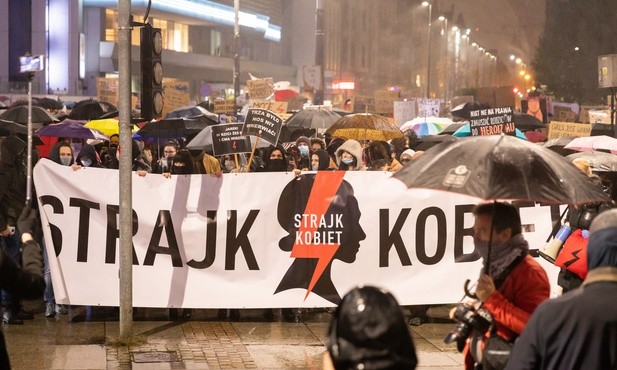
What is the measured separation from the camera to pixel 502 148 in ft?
17.9

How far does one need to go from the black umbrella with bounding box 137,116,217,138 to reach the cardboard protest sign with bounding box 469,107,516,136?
6.45 m

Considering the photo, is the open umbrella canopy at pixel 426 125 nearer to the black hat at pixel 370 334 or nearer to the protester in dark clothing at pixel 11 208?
the protester in dark clothing at pixel 11 208

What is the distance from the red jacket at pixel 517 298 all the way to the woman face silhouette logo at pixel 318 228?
581 cm

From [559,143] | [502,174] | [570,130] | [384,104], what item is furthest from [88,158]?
[384,104]

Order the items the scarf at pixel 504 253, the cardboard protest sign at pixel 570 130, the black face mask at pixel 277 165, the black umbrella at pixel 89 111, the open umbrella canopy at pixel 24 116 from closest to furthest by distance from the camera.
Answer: the scarf at pixel 504 253, the black face mask at pixel 277 165, the cardboard protest sign at pixel 570 130, the open umbrella canopy at pixel 24 116, the black umbrella at pixel 89 111

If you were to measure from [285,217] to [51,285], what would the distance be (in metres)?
A: 2.48

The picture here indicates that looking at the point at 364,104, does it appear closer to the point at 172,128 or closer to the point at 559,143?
the point at 172,128

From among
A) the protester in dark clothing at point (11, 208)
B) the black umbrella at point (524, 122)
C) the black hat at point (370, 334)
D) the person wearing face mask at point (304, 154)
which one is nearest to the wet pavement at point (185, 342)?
the protester in dark clothing at point (11, 208)

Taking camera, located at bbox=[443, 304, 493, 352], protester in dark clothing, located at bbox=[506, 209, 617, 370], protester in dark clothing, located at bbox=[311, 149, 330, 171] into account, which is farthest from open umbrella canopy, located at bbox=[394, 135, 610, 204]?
protester in dark clothing, located at bbox=[311, 149, 330, 171]

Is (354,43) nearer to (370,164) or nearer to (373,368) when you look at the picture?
(370,164)

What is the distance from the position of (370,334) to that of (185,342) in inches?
306

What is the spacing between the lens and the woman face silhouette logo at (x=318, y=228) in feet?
35.8

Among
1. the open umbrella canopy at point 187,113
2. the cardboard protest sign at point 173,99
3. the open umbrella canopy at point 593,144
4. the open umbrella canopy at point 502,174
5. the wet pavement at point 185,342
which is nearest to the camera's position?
the open umbrella canopy at point 502,174

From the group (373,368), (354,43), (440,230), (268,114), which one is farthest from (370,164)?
(354,43)
